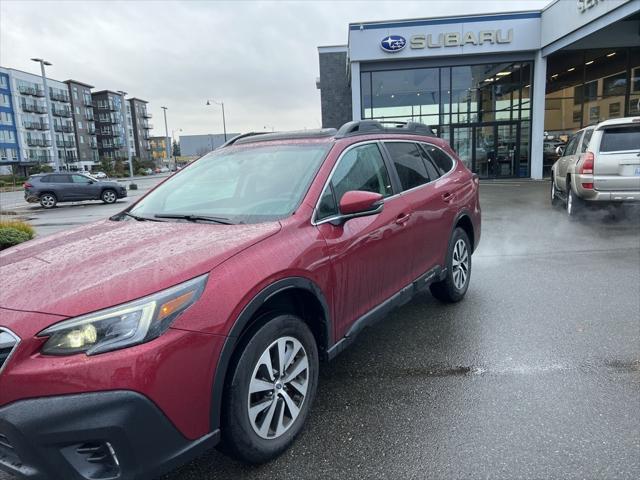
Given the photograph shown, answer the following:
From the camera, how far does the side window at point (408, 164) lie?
13.0 feet

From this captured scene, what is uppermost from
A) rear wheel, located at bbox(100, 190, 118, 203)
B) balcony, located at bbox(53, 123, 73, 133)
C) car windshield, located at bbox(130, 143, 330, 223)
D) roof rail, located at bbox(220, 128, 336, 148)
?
balcony, located at bbox(53, 123, 73, 133)

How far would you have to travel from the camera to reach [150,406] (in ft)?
6.06

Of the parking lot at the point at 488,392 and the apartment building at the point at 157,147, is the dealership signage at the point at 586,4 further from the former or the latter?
the apartment building at the point at 157,147

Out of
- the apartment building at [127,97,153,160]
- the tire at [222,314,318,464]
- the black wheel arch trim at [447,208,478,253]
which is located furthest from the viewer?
the apartment building at [127,97,153,160]

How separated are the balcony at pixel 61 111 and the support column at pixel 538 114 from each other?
315 ft

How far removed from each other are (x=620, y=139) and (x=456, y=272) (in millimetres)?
5557

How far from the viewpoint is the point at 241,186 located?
3312mm

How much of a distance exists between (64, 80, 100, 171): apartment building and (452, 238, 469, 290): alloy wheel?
104 metres

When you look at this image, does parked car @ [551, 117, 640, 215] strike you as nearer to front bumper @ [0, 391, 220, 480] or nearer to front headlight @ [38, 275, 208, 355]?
front headlight @ [38, 275, 208, 355]

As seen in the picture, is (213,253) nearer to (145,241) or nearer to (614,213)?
(145,241)

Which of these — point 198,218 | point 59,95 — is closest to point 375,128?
point 198,218

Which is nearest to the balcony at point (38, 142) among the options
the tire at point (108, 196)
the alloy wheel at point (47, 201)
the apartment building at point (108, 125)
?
the apartment building at point (108, 125)

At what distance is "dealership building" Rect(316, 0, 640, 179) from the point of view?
1892cm

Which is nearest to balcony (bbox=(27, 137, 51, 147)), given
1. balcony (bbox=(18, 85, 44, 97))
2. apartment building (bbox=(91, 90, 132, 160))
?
balcony (bbox=(18, 85, 44, 97))
